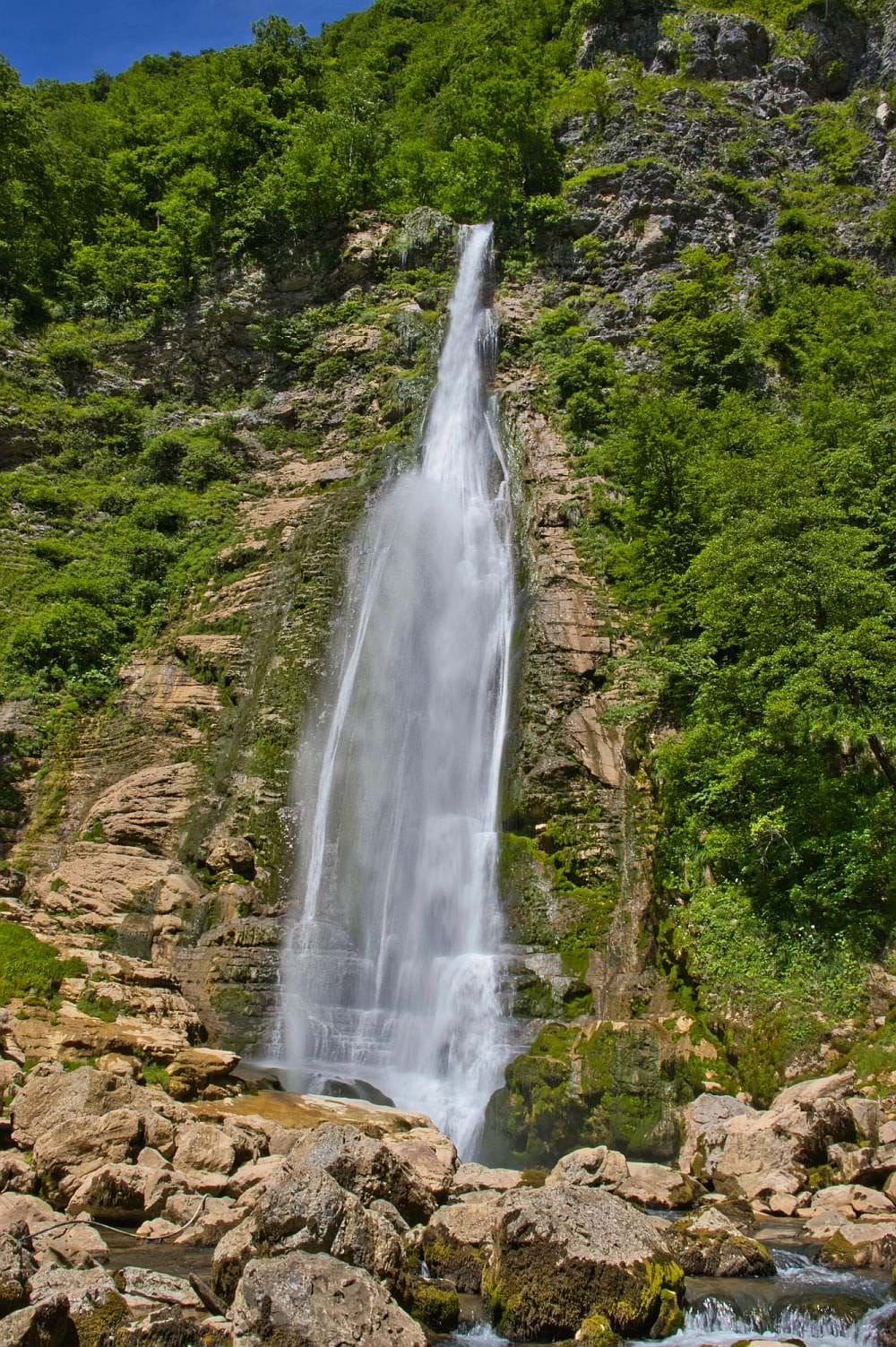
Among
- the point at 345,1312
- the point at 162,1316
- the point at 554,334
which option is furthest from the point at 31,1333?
the point at 554,334

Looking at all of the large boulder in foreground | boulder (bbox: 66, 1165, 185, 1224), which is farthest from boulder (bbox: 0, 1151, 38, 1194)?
the large boulder in foreground

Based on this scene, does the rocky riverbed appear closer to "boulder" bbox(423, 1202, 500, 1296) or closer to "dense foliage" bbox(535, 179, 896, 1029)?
"boulder" bbox(423, 1202, 500, 1296)

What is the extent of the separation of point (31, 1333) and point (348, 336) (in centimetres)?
3095

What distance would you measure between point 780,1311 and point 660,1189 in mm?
2323

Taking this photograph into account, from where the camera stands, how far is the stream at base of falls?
→ 18.3 feet

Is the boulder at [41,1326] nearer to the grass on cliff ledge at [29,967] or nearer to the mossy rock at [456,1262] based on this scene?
the mossy rock at [456,1262]

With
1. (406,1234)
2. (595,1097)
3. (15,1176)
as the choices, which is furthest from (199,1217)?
(595,1097)

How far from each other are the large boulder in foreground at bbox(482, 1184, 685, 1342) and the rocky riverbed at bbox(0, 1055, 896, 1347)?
0.04ft

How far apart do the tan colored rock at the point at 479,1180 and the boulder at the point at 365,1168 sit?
919 mm

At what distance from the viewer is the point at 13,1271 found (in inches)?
187

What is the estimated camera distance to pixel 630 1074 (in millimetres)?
11461

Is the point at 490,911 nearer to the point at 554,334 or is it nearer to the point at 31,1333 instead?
the point at 31,1333

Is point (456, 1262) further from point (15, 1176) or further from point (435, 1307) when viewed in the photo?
point (15, 1176)

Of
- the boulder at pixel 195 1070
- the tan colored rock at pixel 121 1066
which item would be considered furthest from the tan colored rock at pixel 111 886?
the tan colored rock at pixel 121 1066
